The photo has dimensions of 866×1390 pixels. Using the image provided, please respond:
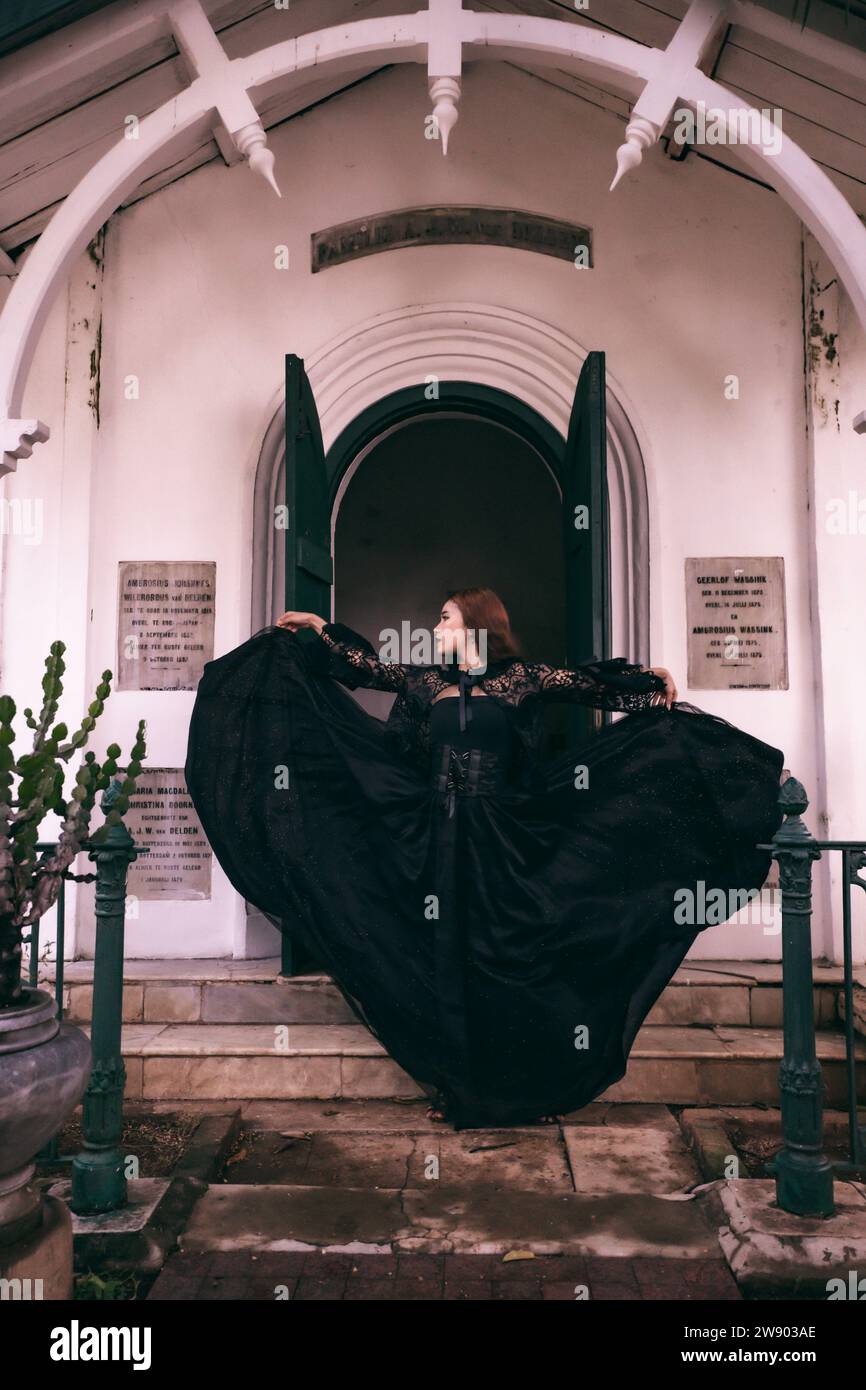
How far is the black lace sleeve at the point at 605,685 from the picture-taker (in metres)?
4.09

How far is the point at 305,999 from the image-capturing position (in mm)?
4520

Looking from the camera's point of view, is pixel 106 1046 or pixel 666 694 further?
pixel 666 694

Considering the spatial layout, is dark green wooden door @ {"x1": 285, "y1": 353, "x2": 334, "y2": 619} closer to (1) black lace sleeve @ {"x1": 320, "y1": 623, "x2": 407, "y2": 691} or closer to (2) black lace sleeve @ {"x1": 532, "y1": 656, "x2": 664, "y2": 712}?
→ (1) black lace sleeve @ {"x1": 320, "y1": 623, "x2": 407, "y2": 691}

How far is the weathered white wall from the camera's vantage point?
509cm

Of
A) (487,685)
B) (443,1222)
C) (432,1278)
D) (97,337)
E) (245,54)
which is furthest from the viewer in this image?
(97,337)

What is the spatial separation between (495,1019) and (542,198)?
4.16m

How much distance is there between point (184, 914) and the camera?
16.5ft

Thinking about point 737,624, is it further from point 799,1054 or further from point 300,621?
point 799,1054

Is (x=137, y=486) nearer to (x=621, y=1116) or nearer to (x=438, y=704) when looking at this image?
(x=438, y=704)

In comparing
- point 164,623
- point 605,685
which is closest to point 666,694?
point 605,685

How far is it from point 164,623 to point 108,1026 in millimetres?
2429

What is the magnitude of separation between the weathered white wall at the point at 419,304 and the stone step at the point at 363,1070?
0.93 metres

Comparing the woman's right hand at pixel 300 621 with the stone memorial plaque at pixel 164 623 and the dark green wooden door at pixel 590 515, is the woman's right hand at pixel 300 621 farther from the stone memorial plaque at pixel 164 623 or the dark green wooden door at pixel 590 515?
the dark green wooden door at pixel 590 515

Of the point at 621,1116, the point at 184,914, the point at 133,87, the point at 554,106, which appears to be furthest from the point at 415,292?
the point at 621,1116
